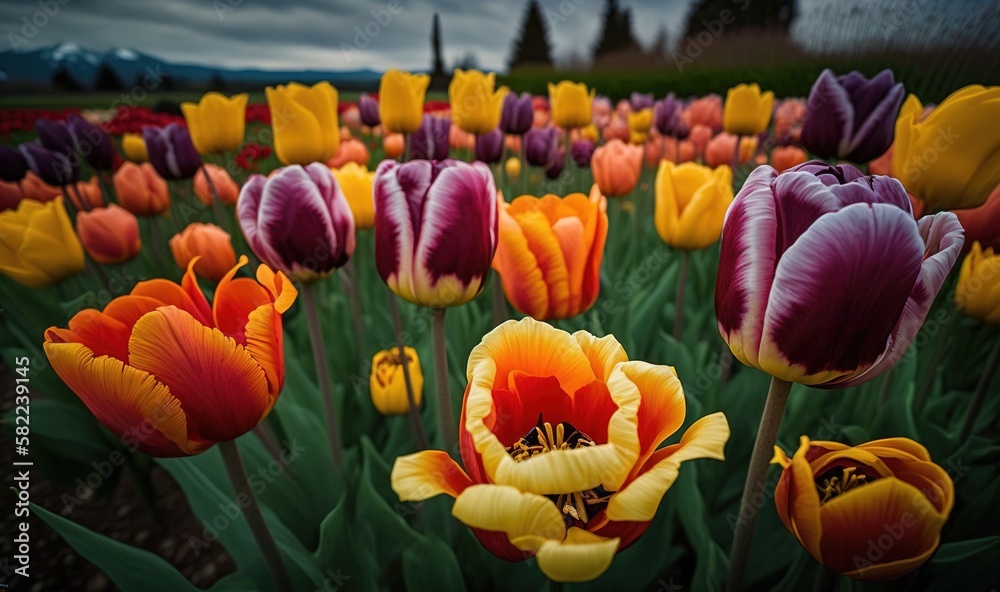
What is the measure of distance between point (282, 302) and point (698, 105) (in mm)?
4138

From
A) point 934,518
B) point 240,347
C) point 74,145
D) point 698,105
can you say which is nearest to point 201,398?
point 240,347

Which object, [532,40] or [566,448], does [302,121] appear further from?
[532,40]

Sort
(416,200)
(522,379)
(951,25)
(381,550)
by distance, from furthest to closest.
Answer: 1. (951,25)
2. (381,550)
3. (416,200)
4. (522,379)

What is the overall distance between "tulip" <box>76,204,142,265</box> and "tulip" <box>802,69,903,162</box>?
2560 mm

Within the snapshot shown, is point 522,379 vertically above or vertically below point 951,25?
below

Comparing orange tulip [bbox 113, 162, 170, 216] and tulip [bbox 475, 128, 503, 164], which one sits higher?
tulip [bbox 475, 128, 503, 164]

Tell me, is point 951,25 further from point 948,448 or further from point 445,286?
point 445,286

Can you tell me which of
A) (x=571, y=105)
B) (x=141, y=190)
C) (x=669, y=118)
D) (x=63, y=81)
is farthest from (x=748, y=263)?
(x=63, y=81)

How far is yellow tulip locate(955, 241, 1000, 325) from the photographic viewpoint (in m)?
1.25

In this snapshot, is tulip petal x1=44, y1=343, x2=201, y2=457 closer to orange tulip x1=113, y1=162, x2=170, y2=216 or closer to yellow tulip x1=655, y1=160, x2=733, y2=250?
yellow tulip x1=655, y1=160, x2=733, y2=250

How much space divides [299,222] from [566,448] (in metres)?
0.77

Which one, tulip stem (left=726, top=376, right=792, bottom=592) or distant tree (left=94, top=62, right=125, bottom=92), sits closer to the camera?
tulip stem (left=726, top=376, right=792, bottom=592)

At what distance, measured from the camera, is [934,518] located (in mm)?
619

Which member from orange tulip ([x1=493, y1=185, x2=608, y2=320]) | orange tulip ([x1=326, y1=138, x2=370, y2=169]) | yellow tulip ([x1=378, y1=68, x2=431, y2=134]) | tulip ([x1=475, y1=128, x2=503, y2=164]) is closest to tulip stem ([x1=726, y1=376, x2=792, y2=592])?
orange tulip ([x1=493, y1=185, x2=608, y2=320])
